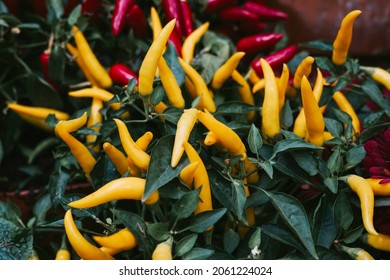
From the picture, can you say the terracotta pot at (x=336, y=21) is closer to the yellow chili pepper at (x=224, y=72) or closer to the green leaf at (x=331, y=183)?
the yellow chili pepper at (x=224, y=72)

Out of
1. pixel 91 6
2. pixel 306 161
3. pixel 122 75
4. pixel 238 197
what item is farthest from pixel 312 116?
pixel 91 6

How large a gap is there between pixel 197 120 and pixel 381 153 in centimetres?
28

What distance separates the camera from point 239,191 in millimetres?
792

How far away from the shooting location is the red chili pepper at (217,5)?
1242mm

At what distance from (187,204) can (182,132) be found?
0.10 meters

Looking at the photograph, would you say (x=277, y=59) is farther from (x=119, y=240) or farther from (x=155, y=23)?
(x=119, y=240)

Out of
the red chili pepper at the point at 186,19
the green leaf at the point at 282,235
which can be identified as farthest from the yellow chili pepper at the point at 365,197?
the red chili pepper at the point at 186,19

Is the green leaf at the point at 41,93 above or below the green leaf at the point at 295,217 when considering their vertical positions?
above

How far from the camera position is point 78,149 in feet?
2.91

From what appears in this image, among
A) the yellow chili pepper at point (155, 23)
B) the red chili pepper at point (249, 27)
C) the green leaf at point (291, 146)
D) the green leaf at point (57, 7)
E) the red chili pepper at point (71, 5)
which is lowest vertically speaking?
the red chili pepper at point (249, 27)

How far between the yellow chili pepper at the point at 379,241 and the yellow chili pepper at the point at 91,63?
57 cm


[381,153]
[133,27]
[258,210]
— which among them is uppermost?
[133,27]

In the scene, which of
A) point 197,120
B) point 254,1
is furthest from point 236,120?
point 254,1
